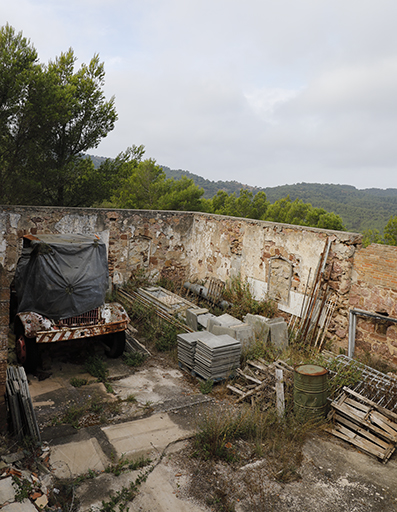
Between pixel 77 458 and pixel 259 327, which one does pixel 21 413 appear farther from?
pixel 259 327

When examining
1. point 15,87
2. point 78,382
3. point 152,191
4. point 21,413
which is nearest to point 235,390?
point 78,382

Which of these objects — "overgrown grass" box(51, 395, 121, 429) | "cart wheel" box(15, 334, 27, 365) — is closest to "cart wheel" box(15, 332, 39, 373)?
"cart wheel" box(15, 334, 27, 365)

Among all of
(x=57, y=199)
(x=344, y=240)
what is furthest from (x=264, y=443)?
(x=57, y=199)

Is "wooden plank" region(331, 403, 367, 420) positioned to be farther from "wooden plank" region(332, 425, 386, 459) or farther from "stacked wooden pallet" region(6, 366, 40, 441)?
"stacked wooden pallet" region(6, 366, 40, 441)

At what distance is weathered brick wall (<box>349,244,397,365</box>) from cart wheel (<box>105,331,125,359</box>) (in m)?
4.33

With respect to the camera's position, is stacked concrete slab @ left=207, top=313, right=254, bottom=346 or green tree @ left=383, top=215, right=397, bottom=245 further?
green tree @ left=383, top=215, right=397, bottom=245

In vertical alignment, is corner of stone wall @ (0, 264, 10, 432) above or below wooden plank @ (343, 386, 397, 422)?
above

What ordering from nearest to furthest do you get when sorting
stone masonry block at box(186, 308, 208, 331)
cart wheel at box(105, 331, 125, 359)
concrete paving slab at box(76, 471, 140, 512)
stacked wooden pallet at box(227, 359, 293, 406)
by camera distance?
1. concrete paving slab at box(76, 471, 140, 512)
2. stacked wooden pallet at box(227, 359, 293, 406)
3. cart wheel at box(105, 331, 125, 359)
4. stone masonry block at box(186, 308, 208, 331)

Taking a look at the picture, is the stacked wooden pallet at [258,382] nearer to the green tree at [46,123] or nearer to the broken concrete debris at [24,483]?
the broken concrete debris at [24,483]

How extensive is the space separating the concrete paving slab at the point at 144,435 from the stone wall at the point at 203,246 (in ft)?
12.8

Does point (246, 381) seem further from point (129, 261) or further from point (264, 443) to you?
point (129, 261)

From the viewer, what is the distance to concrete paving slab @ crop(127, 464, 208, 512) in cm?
351

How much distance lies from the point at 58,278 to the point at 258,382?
3593mm

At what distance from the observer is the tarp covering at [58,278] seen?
6.00 meters
